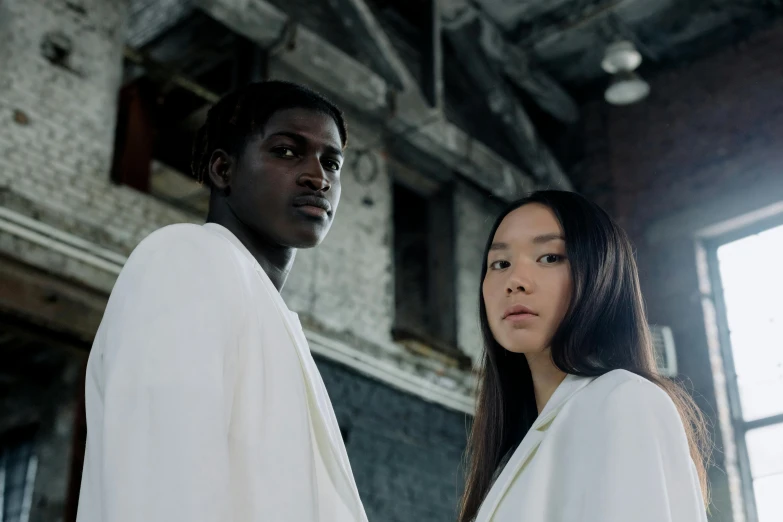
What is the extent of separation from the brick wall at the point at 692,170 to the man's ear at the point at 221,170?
20.3 feet

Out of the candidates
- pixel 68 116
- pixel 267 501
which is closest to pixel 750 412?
pixel 68 116

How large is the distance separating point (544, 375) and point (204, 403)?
34.6 inches

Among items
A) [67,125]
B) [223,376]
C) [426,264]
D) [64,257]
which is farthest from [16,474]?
[223,376]

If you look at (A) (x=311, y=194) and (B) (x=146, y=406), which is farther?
(A) (x=311, y=194)

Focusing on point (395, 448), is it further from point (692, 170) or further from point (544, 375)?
point (544, 375)

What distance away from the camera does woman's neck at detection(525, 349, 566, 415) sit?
215cm

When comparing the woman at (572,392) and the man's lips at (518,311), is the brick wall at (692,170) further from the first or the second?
the man's lips at (518,311)

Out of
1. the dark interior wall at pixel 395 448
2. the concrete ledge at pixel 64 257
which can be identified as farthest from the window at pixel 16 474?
the dark interior wall at pixel 395 448

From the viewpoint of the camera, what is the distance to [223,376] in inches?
63.2

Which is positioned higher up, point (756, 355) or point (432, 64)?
point (432, 64)

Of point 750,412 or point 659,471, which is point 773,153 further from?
point 659,471

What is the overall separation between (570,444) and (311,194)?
0.69 metres

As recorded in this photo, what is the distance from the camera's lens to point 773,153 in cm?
789

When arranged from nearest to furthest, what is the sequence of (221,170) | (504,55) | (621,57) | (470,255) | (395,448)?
(221,170), (395,448), (621,57), (470,255), (504,55)
